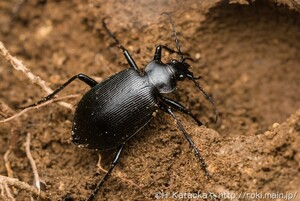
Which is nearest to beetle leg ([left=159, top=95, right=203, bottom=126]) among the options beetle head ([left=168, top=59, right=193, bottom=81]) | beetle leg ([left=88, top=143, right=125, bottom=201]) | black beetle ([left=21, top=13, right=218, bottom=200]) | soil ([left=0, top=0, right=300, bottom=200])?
black beetle ([left=21, top=13, right=218, bottom=200])

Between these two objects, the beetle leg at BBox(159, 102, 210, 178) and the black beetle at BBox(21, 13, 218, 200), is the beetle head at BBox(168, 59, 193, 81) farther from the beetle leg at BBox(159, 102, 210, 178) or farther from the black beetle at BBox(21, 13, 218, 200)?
the beetle leg at BBox(159, 102, 210, 178)

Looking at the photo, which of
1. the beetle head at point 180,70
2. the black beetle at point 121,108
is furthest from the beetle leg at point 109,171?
the beetle head at point 180,70

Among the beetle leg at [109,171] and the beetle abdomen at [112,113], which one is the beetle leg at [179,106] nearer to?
the beetle abdomen at [112,113]

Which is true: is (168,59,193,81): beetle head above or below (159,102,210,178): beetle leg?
above

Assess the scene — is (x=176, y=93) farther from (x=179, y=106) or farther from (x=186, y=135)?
(x=186, y=135)

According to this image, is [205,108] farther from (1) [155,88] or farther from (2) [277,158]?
(2) [277,158]

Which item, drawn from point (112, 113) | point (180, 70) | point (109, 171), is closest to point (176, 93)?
point (180, 70)
